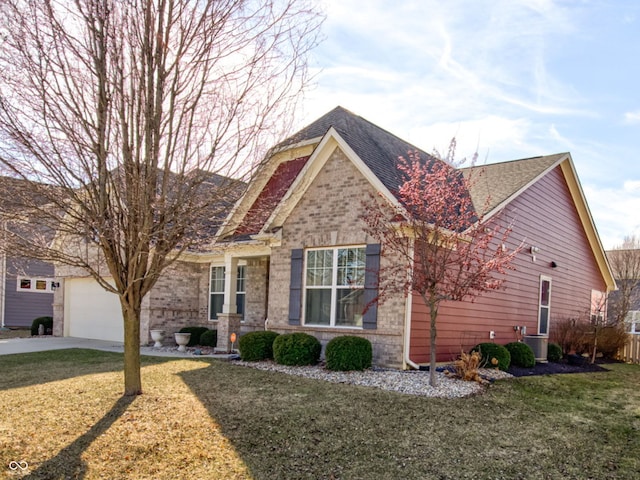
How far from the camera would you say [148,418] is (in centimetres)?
641

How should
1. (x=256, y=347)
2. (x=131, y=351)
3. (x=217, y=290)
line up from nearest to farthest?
(x=131, y=351), (x=256, y=347), (x=217, y=290)

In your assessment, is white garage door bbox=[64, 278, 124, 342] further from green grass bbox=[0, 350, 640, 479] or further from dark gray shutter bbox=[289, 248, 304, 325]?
green grass bbox=[0, 350, 640, 479]

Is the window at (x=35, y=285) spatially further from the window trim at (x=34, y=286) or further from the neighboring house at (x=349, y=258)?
the neighboring house at (x=349, y=258)

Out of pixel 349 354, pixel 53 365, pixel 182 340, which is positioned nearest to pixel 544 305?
pixel 349 354

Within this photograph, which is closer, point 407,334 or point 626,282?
point 407,334

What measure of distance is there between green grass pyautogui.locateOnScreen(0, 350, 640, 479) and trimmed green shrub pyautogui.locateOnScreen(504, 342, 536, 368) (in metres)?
2.89

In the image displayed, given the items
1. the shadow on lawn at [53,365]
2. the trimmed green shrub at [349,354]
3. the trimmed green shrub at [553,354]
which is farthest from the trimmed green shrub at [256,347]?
the trimmed green shrub at [553,354]

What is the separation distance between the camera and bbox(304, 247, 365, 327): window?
11000 millimetres

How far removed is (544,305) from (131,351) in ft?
42.4

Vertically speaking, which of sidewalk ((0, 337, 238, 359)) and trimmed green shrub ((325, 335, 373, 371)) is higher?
trimmed green shrub ((325, 335, 373, 371))

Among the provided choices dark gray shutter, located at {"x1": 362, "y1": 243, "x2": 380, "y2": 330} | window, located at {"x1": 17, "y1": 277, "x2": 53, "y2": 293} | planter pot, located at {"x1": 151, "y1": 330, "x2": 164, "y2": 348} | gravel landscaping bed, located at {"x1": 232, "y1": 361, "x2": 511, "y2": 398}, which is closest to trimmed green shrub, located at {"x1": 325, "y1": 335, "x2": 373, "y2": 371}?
gravel landscaping bed, located at {"x1": 232, "y1": 361, "x2": 511, "y2": 398}

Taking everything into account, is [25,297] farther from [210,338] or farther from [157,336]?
[210,338]

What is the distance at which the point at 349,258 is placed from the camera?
11.2m

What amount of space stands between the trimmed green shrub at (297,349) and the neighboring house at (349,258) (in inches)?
21.6
